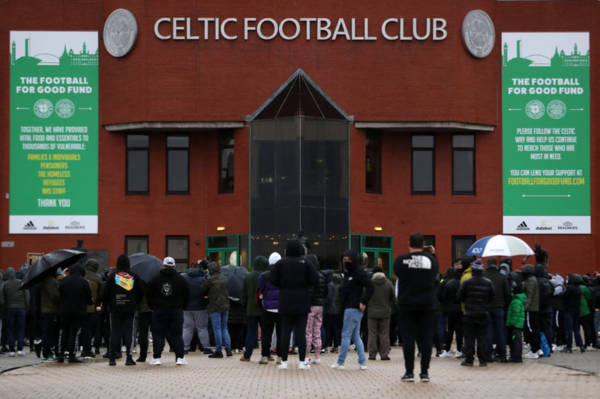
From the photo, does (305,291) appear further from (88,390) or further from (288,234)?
(288,234)

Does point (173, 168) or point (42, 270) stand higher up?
point (173, 168)

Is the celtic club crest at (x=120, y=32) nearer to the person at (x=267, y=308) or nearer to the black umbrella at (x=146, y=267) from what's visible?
the black umbrella at (x=146, y=267)

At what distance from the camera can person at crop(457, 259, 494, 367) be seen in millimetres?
16500

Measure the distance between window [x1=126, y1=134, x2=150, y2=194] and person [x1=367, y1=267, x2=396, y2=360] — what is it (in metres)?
18.0

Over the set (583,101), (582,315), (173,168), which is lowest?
(582,315)

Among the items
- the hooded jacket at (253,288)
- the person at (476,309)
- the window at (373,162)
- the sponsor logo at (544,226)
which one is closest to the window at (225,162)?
the window at (373,162)

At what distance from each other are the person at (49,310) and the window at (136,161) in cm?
1702

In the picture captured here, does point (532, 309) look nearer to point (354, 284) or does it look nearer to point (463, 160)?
point (354, 284)

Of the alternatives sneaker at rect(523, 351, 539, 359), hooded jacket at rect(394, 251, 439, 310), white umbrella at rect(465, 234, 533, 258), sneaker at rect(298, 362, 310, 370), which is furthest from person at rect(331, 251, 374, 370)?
white umbrella at rect(465, 234, 533, 258)

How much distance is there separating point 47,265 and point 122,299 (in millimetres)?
1597

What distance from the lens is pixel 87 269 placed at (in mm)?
18656

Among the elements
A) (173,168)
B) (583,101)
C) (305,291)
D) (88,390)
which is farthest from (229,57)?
(88,390)

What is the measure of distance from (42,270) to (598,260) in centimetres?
2270

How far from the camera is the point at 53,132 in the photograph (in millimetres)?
34188
